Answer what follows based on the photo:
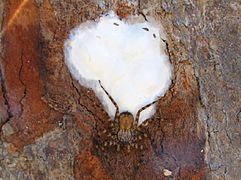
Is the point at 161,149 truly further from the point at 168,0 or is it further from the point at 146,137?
the point at 168,0

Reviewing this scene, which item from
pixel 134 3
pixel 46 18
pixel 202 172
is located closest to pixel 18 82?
pixel 46 18

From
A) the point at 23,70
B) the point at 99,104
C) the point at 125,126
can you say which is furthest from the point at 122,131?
the point at 23,70

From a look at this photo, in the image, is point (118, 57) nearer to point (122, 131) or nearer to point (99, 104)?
point (99, 104)

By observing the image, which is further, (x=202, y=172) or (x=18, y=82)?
(x=202, y=172)

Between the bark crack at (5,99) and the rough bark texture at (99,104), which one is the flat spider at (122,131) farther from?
the bark crack at (5,99)

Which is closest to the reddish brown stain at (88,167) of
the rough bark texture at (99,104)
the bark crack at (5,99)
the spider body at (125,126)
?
the rough bark texture at (99,104)

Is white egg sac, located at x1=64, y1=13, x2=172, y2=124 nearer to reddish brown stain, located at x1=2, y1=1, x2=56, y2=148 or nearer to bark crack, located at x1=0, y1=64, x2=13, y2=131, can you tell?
reddish brown stain, located at x1=2, y1=1, x2=56, y2=148
